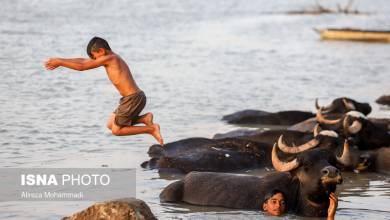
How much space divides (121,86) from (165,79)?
13.6m

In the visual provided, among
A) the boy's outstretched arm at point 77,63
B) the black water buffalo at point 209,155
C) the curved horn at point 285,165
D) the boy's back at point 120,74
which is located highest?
the boy's outstretched arm at point 77,63

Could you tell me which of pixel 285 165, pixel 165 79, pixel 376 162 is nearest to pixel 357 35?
pixel 165 79

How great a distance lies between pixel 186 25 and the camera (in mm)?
40188

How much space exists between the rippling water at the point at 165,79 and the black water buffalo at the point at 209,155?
1.18 feet

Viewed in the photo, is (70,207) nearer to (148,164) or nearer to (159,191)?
(159,191)

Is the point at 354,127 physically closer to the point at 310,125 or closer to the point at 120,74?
the point at 310,125

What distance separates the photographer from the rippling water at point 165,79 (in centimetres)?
1390

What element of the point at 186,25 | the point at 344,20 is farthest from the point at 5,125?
the point at 344,20

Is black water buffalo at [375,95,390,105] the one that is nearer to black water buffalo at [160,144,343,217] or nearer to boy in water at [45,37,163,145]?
black water buffalo at [160,144,343,217]

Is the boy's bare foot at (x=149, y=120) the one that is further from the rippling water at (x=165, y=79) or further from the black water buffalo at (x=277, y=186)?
the black water buffalo at (x=277, y=186)

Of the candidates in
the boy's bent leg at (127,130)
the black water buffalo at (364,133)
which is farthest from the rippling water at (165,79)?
the black water buffalo at (364,133)

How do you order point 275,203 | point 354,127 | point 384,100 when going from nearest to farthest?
point 275,203 < point 354,127 < point 384,100

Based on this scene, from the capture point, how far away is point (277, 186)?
11.6 metres

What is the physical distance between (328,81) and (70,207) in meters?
15.0
